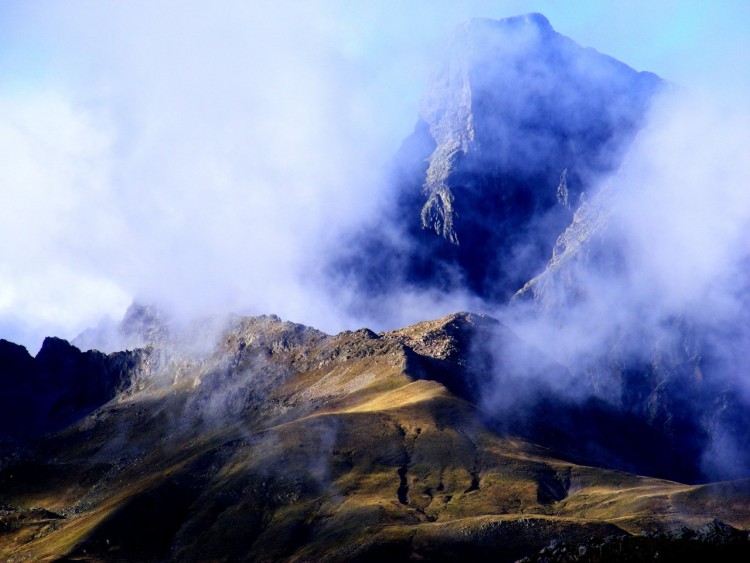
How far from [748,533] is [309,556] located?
449 feet

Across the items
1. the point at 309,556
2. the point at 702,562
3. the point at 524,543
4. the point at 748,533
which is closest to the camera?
the point at 702,562

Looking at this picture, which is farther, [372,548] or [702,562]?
[372,548]

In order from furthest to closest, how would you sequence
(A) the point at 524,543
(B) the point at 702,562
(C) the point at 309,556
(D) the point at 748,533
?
(C) the point at 309,556 < (A) the point at 524,543 < (D) the point at 748,533 < (B) the point at 702,562

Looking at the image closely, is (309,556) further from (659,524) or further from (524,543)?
(659,524)

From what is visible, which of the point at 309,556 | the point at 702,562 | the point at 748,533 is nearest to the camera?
the point at 702,562

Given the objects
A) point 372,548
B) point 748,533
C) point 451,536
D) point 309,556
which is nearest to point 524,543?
point 451,536

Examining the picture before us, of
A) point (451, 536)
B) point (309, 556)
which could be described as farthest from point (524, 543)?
point (309, 556)

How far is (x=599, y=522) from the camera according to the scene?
194250 millimetres

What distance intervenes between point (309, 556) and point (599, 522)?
64.4 m

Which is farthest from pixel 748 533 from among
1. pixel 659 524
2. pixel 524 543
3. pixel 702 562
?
pixel 659 524

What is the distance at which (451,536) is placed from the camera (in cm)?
19075

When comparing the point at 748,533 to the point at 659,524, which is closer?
the point at 748,533

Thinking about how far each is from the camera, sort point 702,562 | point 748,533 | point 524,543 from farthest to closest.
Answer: point 524,543 < point 748,533 < point 702,562

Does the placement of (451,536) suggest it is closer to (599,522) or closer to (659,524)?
(599,522)
